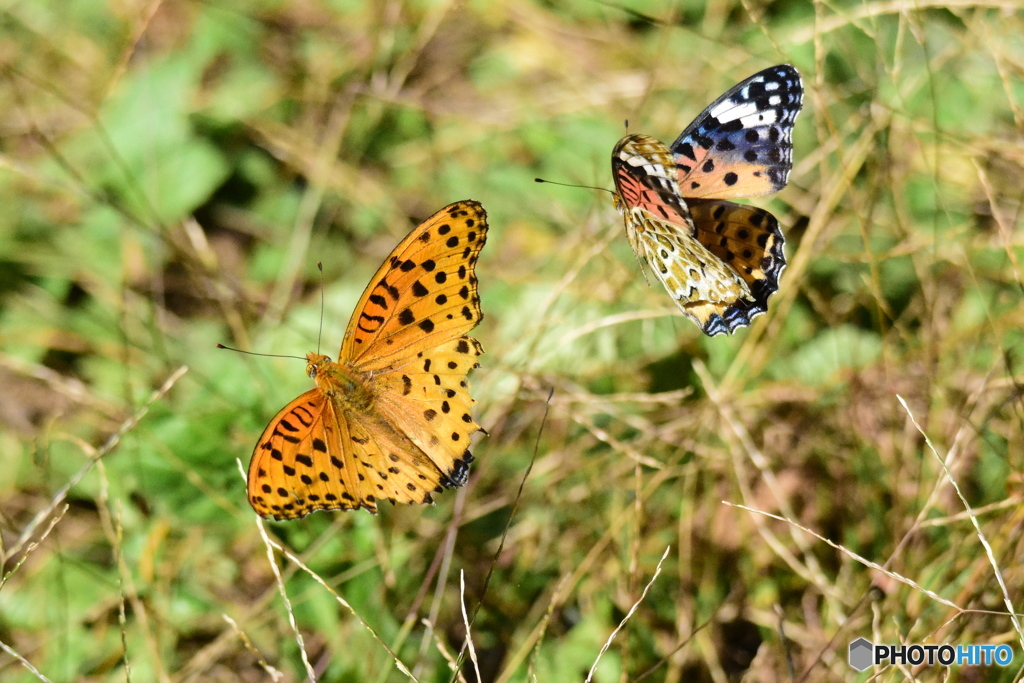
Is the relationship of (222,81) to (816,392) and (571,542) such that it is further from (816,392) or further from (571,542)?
(816,392)

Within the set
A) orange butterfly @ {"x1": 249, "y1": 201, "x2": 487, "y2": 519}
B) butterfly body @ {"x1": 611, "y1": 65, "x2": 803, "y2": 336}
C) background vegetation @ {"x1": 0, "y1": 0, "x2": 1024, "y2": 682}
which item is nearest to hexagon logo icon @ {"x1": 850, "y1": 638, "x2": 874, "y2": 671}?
background vegetation @ {"x1": 0, "y1": 0, "x2": 1024, "y2": 682}

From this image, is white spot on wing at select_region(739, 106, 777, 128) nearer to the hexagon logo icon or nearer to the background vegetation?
the background vegetation

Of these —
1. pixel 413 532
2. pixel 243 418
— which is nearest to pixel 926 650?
pixel 413 532

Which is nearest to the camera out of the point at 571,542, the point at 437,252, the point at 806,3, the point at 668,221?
the point at 437,252

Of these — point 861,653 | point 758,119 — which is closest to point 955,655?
point 861,653

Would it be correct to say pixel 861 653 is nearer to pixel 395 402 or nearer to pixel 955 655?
pixel 955 655

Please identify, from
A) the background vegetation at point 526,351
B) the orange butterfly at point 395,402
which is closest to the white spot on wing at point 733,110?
the background vegetation at point 526,351

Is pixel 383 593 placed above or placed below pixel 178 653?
above
